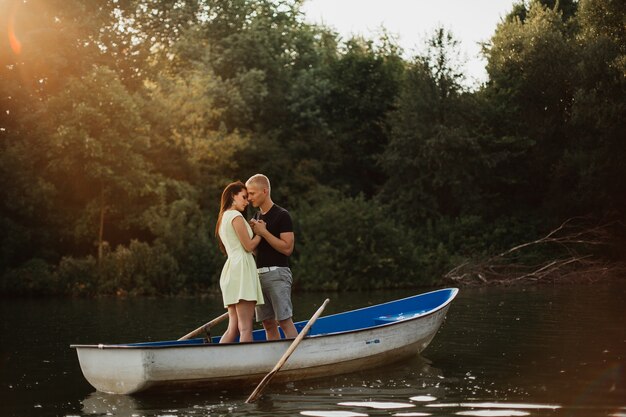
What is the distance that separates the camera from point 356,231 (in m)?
31.0

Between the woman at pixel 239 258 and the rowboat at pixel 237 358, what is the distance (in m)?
0.47

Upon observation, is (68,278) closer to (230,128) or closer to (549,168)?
(230,128)

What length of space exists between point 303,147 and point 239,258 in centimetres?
2874

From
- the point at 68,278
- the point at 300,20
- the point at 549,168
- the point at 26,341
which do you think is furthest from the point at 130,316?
the point at 300,20

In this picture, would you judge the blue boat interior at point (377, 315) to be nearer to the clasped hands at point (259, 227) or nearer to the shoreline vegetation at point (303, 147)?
the clasped hands at point (259, 227)

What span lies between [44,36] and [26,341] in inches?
683

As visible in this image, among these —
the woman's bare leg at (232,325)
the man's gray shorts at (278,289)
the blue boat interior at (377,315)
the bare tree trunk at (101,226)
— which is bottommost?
the blue boat interior at (377,315)

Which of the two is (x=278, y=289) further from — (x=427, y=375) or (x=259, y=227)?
(x=427, y=375)

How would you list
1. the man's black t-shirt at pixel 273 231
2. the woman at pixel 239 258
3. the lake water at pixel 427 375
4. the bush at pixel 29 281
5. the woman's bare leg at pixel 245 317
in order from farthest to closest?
the bush at pixel 29 281
the man's black t-shirt at pixel 273 231
the woman's bare leg at pixel 245 317
the woman at pixel 239 258
the lake water at pixel 427 375

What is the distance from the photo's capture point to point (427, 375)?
38.1 feet

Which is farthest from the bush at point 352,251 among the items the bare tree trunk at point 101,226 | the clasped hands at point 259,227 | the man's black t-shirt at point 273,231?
the clasped hands at point 259,227

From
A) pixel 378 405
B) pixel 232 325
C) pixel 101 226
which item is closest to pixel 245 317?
pixel 232 325

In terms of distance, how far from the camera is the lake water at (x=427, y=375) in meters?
9.55

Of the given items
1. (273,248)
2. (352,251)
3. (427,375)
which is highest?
(273,248)
